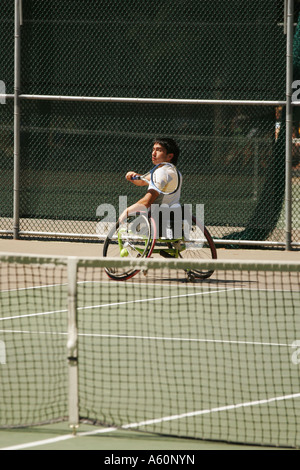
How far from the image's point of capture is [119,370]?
6289 millimetres

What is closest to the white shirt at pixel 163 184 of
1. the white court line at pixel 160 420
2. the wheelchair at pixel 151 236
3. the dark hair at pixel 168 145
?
the wheelchair at pixel 151 236

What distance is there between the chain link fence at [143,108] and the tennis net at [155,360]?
3.43 metres

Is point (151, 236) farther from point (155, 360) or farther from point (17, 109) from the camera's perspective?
point (17, 109)

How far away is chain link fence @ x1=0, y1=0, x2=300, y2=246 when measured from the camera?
12625mm

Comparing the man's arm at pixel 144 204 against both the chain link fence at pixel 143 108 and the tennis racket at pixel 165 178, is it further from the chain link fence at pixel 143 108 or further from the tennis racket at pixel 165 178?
the chain link fence at pixel 143 108

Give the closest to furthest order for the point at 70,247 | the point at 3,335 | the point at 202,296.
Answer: the point at 3,335 < the point at 202,296 < the point at 70,247

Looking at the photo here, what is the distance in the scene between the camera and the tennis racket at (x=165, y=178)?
9.88 metres

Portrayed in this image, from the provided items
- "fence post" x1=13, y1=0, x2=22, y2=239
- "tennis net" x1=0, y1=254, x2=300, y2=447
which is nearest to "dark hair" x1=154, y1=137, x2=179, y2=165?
"tennis net" x1=0, y1=254, x2=300, y2=447

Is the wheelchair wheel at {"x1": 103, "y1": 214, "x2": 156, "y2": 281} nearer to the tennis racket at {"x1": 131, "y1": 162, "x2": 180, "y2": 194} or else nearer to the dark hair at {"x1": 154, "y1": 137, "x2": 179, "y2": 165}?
the tennis racket at {"x1": 131, "y1": 162, "x2": 180, "y2": 194}

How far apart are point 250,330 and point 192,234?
398cm

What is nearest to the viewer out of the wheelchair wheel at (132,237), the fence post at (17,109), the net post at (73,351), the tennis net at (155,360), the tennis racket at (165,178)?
the net post at (73,351)
